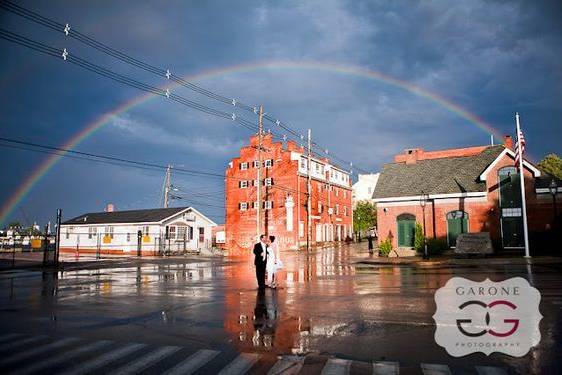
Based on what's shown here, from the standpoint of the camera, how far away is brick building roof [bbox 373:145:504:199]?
34625 millimetres

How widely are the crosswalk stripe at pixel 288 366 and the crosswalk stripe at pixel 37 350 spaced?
4.15m

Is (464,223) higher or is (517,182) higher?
(517,182)

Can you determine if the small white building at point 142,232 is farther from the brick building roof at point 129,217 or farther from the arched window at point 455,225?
the arched window at point 455,225

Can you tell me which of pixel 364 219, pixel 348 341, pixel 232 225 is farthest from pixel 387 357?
pixel 364 219

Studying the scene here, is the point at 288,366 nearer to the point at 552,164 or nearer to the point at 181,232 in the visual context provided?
the point at 181,232

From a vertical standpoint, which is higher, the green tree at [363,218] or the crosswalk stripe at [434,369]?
the green tree at [363,218]

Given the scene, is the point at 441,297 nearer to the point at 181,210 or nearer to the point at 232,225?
the point at 181,210

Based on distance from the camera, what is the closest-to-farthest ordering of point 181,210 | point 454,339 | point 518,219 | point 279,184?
point 454,339 → point 518,219 → point 181,210 → point 279,184

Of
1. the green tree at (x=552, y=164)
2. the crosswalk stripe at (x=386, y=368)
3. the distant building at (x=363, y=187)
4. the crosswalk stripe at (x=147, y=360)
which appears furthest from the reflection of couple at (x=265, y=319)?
the distant building at (x=363, y=187)

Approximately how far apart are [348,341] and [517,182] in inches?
1182

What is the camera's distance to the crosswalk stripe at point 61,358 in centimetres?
625

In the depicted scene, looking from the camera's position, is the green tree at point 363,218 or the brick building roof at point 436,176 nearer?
the brick building roof at point 436,176

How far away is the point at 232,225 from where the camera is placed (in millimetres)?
61719

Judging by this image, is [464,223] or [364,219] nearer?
[464,223]
